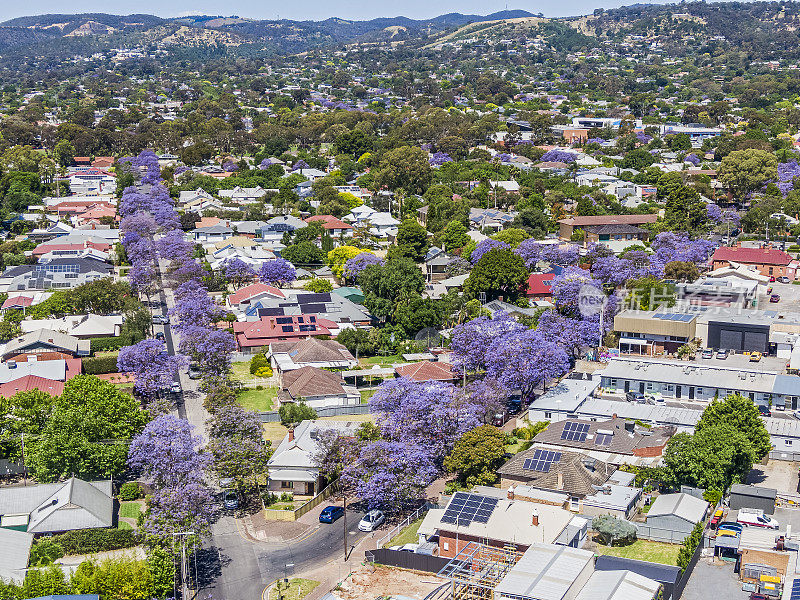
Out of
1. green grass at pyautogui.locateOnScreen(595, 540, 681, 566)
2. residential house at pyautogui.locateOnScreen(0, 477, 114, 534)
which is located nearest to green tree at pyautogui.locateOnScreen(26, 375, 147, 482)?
residential house at pyautogui.locateOnScreen(0, 477, 114, 534)

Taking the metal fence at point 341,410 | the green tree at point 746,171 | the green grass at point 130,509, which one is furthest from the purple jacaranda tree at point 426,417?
the green tree at point 746,171

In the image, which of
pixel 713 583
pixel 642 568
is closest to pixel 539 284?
pixel 713 583

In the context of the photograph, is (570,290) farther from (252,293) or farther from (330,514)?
(330,514)

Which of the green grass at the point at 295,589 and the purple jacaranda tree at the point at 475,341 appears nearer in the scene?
the green grass at the point at 295,589

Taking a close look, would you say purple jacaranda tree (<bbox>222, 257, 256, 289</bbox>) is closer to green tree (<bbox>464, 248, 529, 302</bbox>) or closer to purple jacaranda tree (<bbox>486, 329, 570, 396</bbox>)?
green tree (<bbox>464, 248, 529, 302</bbox>)

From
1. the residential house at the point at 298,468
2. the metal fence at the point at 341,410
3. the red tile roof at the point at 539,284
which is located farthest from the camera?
the red tile roof at the point at 539,284

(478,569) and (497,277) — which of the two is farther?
(497,277)

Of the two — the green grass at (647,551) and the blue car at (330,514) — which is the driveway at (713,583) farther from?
the blue car at (330,514)
